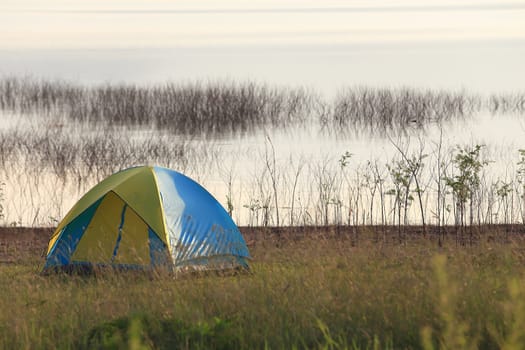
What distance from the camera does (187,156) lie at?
55.1ft

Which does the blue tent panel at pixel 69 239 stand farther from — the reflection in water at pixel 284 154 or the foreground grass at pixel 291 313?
the reflection in water at pixel 284 154

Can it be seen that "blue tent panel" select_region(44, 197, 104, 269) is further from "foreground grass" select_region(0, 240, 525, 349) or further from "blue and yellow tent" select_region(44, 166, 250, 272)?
"foreground grass" select_region(0, 240, 525, 349)

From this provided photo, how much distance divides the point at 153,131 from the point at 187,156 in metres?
4.72

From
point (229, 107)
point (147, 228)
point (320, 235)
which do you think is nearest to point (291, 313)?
point (147, 228)

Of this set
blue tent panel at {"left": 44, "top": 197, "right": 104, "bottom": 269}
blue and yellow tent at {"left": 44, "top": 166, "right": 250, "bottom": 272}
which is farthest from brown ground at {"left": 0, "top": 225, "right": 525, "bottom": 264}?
blue and yellow tent at {"left": 44, "top": 166, "right": 250, "bottom": 272}

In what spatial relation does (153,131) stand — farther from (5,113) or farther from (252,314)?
(252,314)

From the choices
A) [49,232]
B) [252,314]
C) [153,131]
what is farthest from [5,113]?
[252,314]

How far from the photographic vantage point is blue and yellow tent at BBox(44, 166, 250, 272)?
8.93m

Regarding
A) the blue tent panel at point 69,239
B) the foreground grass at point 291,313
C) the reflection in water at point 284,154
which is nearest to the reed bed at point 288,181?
the reflection in water at point 284,154

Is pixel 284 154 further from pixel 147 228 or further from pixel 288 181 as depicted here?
pixel 147 228

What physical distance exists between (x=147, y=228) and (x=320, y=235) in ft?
8.78

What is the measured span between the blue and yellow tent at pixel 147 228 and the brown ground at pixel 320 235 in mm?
1228

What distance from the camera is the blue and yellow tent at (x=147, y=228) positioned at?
893 cm

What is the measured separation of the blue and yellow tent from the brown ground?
1228 millimetres
